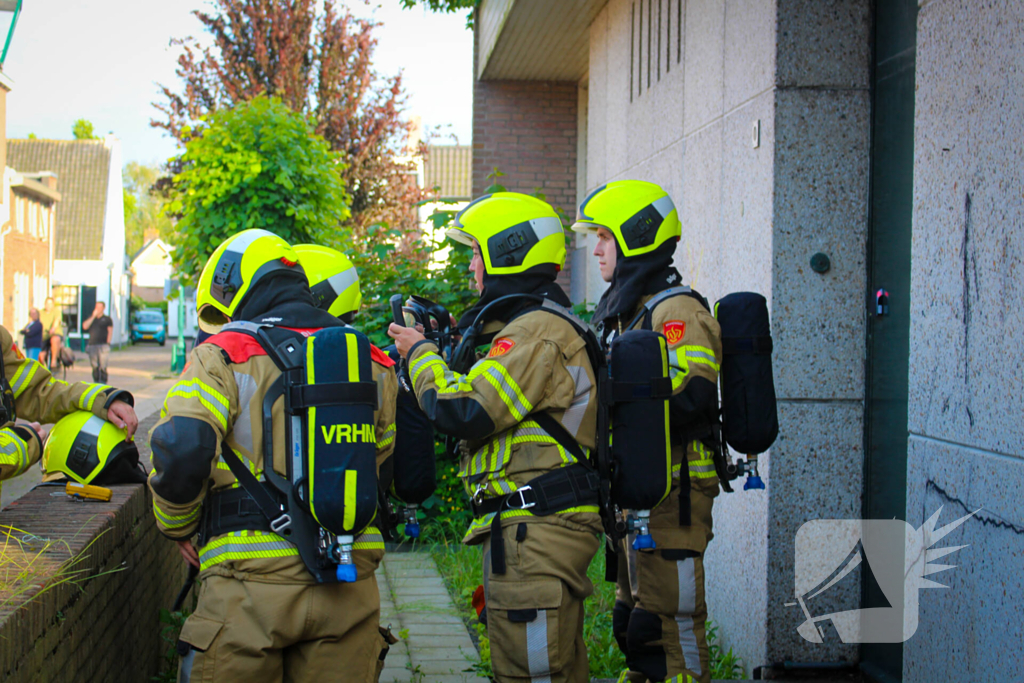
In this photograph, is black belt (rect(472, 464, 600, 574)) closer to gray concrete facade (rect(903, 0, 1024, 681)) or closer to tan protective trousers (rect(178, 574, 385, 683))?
tan protective trousers (rect(178, 574, 385, 683))

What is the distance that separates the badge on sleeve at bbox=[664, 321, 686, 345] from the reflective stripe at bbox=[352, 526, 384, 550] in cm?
136

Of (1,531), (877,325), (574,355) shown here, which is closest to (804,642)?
(877,325)

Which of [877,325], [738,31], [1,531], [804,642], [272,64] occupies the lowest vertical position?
[804,642]

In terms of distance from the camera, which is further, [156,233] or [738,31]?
[156,233]

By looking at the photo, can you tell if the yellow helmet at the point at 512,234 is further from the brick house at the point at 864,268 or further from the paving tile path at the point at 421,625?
the paving tile path at the point at 421,625

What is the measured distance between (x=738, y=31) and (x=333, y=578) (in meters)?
3.65

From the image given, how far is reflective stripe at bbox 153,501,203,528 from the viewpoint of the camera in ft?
8.46

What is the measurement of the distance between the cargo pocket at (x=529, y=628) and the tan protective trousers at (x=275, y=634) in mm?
449

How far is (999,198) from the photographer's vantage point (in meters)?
2.96

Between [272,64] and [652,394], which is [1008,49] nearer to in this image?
[652,394]

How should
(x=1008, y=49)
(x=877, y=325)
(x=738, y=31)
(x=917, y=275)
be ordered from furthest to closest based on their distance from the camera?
1. (x=738, y=31)
2. (x=877, y=325)
3. (x=917, y=275)
4. (x=1008, y=49)

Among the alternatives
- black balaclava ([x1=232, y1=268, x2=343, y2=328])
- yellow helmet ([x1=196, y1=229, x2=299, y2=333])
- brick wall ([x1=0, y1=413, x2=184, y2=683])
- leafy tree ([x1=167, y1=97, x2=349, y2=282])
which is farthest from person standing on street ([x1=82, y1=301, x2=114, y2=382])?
black balaclava ([x1=232, y1=268, x2=343, y2=328])

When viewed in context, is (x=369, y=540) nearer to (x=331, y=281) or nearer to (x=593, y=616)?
(x=331, y=281)

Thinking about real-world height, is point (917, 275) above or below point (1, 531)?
above
